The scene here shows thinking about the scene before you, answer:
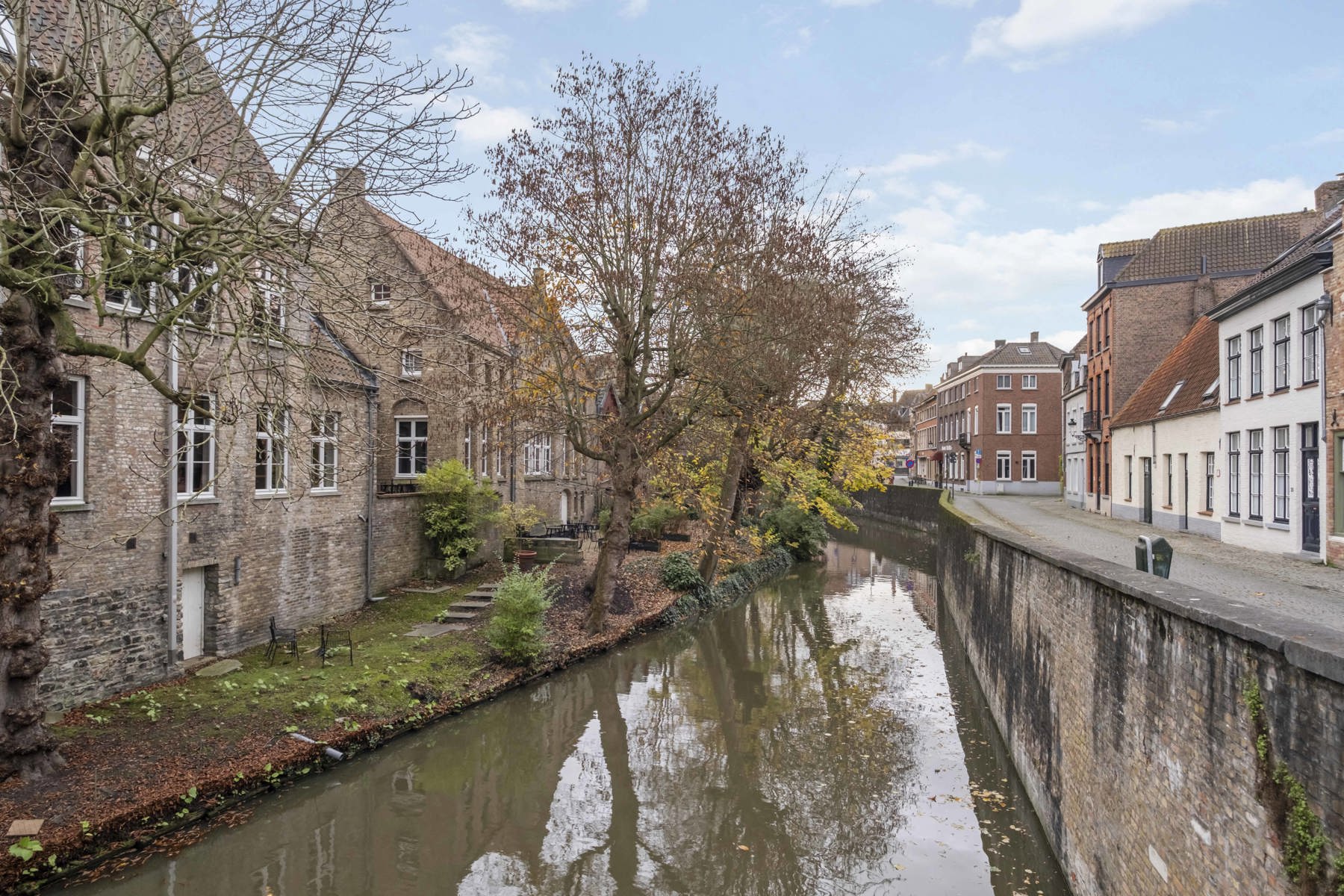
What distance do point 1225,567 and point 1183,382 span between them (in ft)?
35.1

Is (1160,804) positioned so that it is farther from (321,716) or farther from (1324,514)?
(1324,514)

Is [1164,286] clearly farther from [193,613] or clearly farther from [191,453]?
[193,613]

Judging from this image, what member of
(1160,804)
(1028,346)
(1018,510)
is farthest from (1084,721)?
(1028,346)

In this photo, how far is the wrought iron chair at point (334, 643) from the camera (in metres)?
13.2

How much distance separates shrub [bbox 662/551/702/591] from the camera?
21.4m

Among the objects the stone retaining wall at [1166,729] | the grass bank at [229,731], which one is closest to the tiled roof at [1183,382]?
the stone retaining wall at [1166,729]

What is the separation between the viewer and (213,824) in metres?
8.52

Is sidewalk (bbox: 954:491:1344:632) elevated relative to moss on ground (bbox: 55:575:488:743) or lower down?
elevated

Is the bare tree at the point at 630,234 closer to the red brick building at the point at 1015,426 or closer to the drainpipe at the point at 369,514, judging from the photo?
the drainpipe at the point at 369,514

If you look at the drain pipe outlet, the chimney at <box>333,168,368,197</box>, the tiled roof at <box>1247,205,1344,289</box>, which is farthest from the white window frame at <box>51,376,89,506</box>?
the tiled roof at <box>1247,205,1344,289</box>

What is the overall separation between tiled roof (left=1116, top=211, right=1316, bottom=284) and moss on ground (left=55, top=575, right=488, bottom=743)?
24.6m

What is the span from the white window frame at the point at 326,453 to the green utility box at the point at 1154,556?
871 cm

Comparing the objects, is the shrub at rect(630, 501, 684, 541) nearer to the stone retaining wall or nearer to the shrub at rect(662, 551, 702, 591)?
the shrub at rect(662, 551, 702, 591)

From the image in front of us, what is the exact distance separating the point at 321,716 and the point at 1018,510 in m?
24.8
